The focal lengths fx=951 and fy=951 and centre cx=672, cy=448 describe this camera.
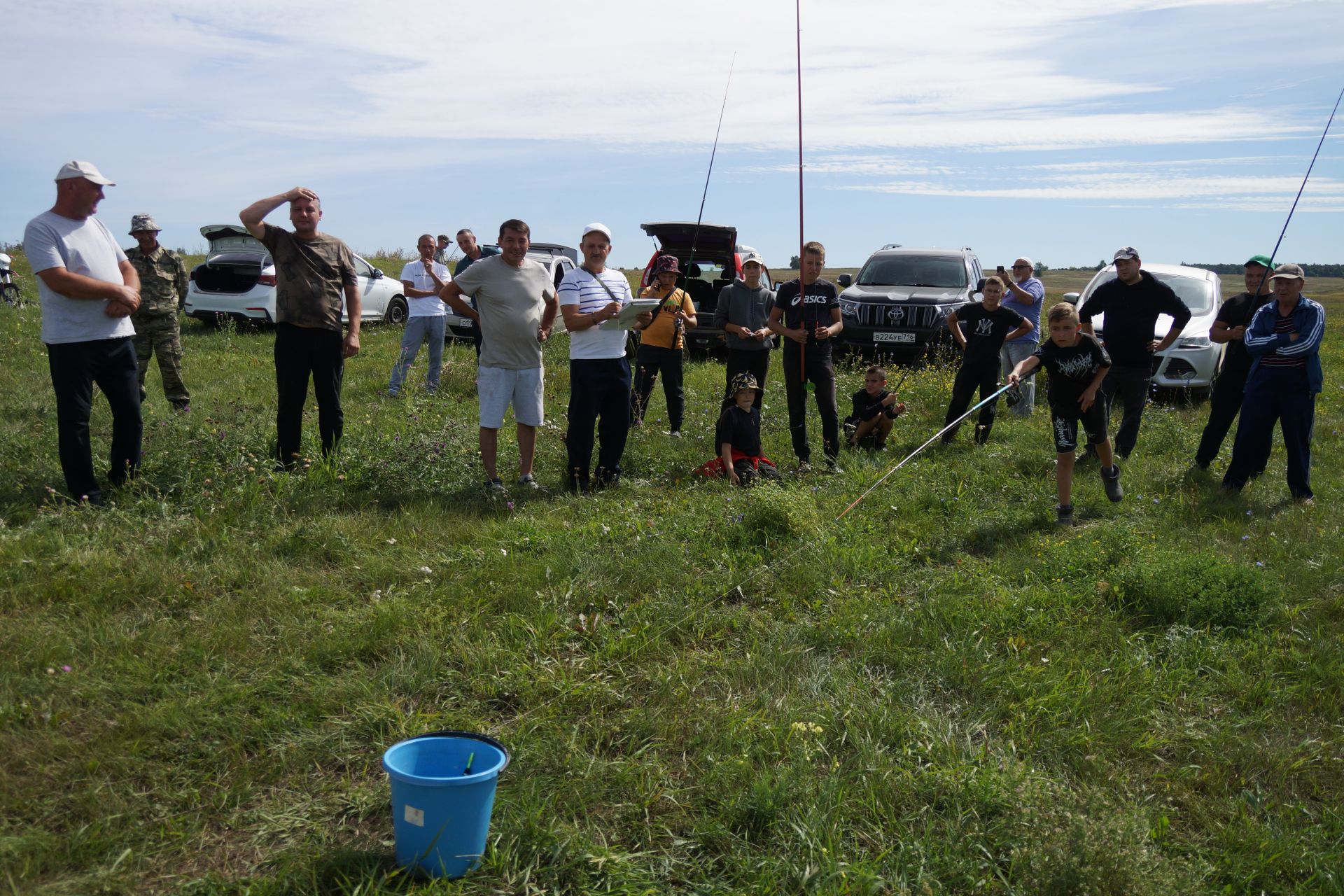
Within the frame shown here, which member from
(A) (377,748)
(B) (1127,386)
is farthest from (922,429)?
(A) (377,748)

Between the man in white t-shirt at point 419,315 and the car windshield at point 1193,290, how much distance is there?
8073mm

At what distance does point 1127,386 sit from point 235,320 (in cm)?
1256

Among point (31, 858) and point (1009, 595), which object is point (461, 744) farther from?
point (1009, 595)

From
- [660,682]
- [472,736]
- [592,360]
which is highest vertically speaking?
[592,360]

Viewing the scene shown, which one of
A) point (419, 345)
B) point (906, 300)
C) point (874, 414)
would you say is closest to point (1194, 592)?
point (874, 414)

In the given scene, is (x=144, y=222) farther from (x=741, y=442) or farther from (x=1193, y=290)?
(x=1193, y=290)

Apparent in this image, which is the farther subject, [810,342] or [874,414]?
[874,414]

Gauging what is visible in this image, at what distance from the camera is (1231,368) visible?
26.1ft

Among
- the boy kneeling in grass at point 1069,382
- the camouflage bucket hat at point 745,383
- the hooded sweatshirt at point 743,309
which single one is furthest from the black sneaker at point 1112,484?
the hooded sweatshirt at point 743,309

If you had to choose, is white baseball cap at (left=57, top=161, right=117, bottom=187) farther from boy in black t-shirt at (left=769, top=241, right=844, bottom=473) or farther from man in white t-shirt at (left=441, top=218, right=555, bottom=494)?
boy in black t-shirt at (left=769, top=241, right=844, bottom=473)

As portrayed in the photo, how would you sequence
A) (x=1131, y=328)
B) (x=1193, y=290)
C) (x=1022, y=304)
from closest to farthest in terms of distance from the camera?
(x=1131, y=328), (x=1022, y=304), (x=1193, y=290)

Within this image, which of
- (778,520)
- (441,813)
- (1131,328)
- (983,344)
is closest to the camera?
(441,813)

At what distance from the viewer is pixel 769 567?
5.21m

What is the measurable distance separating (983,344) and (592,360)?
4.10 m
